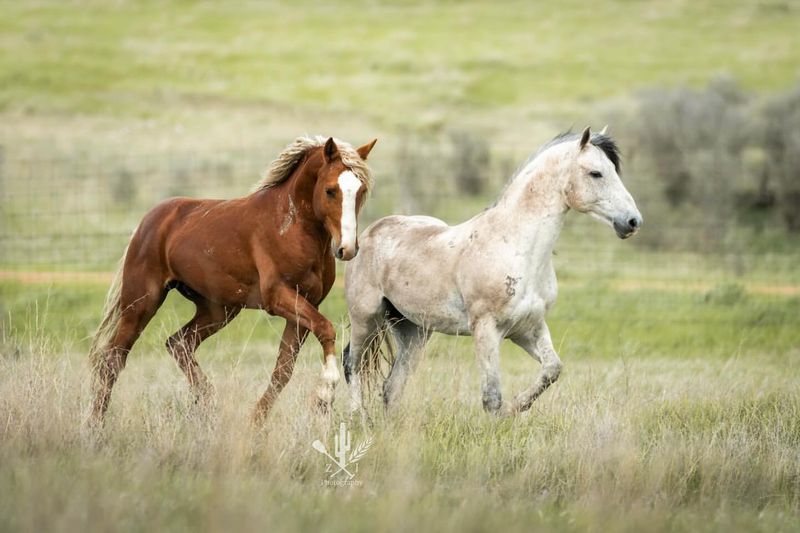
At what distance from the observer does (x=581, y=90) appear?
47.6 m

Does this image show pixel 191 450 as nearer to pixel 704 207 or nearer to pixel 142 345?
pixel 142 345

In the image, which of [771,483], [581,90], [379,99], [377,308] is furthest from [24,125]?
[771,483]

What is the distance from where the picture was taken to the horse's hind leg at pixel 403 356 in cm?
830

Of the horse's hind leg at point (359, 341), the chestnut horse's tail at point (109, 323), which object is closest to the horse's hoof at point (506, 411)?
the horse's hind leg at point (359, 341)

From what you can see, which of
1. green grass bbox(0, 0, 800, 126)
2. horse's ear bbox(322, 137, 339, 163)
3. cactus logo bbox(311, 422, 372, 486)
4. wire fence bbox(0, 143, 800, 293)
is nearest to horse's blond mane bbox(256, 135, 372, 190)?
horse's ear bbox(322, 137, 339, 163)

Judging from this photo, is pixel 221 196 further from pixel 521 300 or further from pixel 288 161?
pixel 521 300

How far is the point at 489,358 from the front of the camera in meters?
7.41

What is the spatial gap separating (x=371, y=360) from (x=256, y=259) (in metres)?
1.35

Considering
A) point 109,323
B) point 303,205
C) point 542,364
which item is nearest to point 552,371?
point 542,364

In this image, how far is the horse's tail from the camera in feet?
27.2

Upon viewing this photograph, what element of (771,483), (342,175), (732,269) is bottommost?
(732,269)

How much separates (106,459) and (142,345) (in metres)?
6.12

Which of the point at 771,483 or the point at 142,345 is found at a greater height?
the point at 771,483

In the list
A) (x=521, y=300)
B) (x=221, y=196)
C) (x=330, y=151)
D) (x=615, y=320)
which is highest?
(x=330, y=151)
